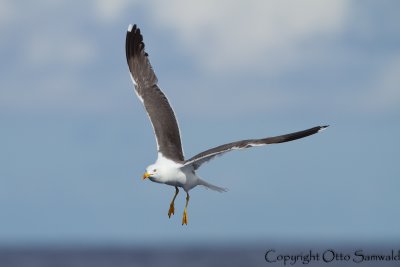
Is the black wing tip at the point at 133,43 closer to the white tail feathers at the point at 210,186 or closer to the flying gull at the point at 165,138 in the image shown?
the flying gull at the point at 165,138

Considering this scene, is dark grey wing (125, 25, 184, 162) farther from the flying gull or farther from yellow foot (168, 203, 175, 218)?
yellow foot (168, 203, 175, 218)

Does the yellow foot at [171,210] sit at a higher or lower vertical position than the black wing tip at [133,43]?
lower

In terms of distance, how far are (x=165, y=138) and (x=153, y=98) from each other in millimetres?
2139

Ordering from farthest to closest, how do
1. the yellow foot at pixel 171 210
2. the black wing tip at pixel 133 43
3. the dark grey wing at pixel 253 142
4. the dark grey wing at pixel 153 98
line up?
the black wing tip at pixel 133 43, the dark grey wing at pixel 153 98, the yellow foot at pixel 171 210, the dark grey wing at pixel 253 142

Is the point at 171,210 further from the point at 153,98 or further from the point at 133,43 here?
the point at 133,43

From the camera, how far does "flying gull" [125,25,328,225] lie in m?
26.9

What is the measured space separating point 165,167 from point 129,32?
737cm

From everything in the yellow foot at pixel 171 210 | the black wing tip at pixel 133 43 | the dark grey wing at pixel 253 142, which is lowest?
the yellow foot at pixel 171 210

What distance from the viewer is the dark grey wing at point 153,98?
3098 cm

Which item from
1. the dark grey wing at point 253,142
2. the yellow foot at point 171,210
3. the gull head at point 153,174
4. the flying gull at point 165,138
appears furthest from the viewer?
the yellow foot at point 171,210

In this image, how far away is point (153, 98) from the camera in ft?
108

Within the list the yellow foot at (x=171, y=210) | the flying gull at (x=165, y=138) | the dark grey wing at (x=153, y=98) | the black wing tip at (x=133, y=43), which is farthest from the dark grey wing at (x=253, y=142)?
the black wing tip at (x=133, y=43)

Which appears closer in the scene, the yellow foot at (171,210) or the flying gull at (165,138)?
the flying gull at (165,138)

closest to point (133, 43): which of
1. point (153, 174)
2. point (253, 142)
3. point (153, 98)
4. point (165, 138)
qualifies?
point (153, 98)
